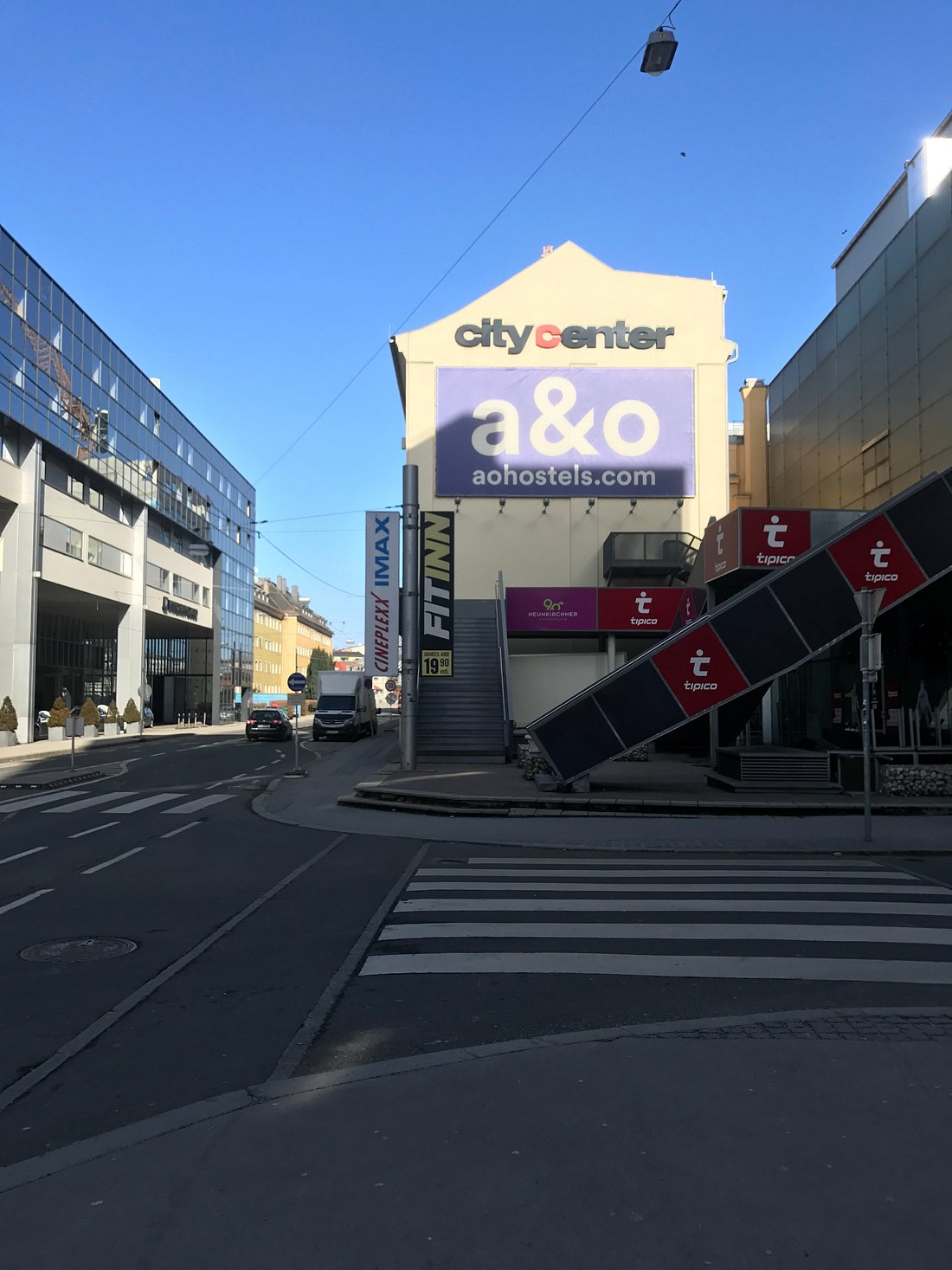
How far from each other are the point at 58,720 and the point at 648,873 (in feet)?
132

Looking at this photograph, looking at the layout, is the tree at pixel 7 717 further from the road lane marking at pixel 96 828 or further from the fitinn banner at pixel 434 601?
the road lane marking at pixel 96 828

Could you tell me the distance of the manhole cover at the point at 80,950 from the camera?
7457 millimetres

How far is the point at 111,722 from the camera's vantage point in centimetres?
5219

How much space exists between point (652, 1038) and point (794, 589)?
12.7 meters

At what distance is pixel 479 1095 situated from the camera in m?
4.57

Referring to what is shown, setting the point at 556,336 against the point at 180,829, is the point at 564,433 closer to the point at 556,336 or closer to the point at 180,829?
the point at 556,336

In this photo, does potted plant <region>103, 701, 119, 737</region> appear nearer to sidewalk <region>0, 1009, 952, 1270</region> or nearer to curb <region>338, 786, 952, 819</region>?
curb <region>338, 786, 952, 819</region>

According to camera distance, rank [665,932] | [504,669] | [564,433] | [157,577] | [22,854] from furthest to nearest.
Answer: [157,577], [564,433], [504,669], [22,854], [665,932]

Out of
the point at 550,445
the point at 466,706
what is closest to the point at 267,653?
the point at 550,445

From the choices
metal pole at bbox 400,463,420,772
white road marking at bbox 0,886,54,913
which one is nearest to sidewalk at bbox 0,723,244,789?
metal pole at bbox 400,463,420,772

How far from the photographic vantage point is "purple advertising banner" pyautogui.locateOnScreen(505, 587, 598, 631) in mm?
32509

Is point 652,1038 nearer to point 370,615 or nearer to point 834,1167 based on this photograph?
point 834,1167

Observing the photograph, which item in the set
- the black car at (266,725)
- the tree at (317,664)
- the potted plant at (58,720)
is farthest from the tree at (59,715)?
the tree at (317,664)

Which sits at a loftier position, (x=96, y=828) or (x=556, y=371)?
(x=556, y=371)
